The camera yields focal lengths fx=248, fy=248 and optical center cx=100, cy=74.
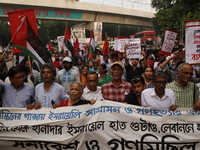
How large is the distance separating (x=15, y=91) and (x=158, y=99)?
2090 mm

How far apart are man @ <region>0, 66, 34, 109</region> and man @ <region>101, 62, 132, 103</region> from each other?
1295 mm

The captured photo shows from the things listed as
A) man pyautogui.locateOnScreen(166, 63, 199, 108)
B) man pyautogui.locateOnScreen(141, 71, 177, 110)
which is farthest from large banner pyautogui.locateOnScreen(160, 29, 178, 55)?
man pyautogui.locateOnScreen(141, 71, 177, 110)

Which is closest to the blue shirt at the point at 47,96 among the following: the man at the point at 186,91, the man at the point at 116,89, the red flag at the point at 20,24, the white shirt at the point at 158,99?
the man at the point at 116,89

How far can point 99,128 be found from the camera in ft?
11.3

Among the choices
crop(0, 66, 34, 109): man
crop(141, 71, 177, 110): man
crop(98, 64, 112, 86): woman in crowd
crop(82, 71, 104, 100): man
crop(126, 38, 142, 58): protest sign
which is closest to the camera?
crop(141, 71, 177, 110): man

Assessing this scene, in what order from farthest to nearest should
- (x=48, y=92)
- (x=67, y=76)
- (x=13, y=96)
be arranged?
1. (x=67, y=76)
2. (x=48, y=92)
3. (x=13, y=96)

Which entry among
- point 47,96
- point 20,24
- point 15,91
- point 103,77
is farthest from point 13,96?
point 103,77

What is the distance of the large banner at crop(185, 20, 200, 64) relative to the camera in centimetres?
438

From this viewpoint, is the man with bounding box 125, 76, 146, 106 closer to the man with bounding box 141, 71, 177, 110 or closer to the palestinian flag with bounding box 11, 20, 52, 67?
the man with bounding box 141, 71, 177, 110

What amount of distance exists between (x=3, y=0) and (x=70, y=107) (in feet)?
96.8

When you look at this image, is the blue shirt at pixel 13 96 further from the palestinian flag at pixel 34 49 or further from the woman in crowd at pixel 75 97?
the palestinian flag at pixel 34 49

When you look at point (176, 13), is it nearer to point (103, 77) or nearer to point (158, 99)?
point (103, 77)

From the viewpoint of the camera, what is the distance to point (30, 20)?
530 cm

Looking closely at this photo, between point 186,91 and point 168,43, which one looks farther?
point 168,43
